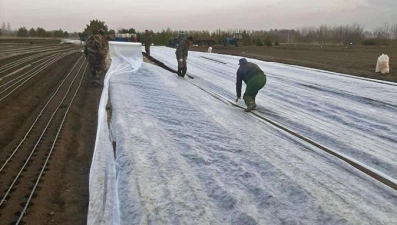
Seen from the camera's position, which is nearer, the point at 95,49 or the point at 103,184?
the point at 103,184

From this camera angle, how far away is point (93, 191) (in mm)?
4590

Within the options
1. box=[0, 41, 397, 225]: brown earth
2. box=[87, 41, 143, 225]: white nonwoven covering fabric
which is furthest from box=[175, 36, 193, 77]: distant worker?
box=[87, 41, 143, 225]: white nonwoven covering fabric

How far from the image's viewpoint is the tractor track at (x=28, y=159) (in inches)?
181

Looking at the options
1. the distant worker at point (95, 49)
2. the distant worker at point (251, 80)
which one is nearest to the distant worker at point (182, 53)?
the distant worker at point (95, 49)

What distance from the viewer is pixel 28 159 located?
20.2 ft

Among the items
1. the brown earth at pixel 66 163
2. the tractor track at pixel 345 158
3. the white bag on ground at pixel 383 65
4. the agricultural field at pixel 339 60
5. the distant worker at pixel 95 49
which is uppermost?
the distant worker at pixel 95 49

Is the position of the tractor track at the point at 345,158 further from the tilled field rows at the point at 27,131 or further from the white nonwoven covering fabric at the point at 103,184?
the tilled field rows at the point at 27,131

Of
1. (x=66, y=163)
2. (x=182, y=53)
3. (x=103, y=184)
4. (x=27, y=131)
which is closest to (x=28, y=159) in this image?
(x=66, y=163)

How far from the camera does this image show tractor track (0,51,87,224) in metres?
4.59

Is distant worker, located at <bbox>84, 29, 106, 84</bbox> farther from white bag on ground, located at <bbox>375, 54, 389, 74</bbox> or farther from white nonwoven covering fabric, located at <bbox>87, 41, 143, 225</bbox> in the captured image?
white bag on ground, located at <bbox>375, 54, 389, 74</bbox>

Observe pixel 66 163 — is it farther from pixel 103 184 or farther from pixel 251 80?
pixel 251 80

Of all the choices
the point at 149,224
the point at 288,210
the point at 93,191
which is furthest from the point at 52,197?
the point at 288,210

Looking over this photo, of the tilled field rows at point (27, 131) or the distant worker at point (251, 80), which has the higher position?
the distant worker at point (251, 80)

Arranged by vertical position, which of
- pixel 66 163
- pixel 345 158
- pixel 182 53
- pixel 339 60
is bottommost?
pixel 66 163
